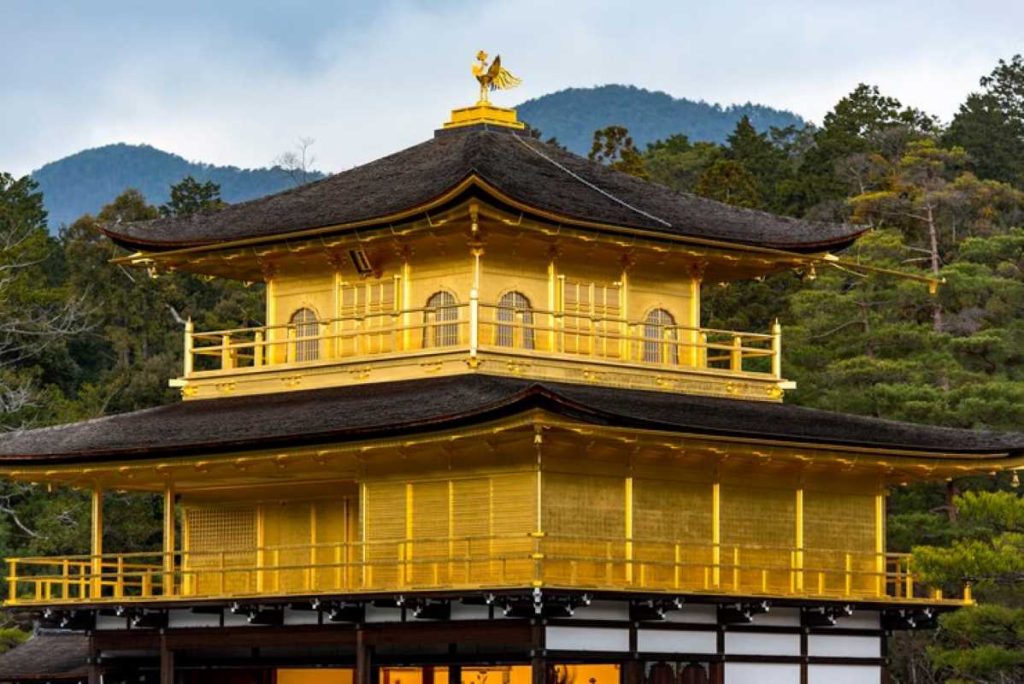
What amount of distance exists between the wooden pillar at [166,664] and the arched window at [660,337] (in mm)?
9946

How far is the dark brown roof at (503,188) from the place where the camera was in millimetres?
40875

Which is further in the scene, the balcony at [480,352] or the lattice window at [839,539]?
the lattice window at [839,539]

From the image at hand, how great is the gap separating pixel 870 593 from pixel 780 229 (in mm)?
7057

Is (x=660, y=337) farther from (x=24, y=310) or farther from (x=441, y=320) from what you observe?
(x=24, y=310)

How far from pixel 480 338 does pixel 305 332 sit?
14.9 ft

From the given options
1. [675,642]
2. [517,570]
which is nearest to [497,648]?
[517,570]

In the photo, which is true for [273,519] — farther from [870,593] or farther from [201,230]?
[870,593]

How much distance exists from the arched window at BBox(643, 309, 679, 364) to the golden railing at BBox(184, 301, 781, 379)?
0.06 feet

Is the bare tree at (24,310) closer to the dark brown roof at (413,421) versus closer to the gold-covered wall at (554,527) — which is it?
the dark brown roof at (413,421)

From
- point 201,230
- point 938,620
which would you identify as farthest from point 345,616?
point 938,620

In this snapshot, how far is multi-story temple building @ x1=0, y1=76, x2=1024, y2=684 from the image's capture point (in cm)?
3669

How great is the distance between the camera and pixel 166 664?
40656 millimetres

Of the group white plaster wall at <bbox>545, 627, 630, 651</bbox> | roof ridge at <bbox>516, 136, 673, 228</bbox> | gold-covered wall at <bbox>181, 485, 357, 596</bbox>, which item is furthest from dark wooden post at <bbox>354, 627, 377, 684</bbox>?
roof ridge at <bbox>516, 136, 673, 228</bbox>

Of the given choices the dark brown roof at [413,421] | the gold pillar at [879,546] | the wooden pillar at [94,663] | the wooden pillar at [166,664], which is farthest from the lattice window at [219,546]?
the gold pillar at [879,546]
